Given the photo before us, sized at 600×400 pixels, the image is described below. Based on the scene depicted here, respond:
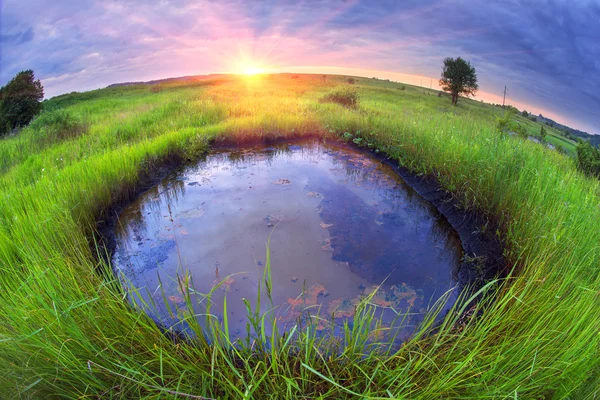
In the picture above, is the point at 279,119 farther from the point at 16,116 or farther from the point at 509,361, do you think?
the point at 16,116

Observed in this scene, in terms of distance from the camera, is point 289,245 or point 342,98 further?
point 342,98

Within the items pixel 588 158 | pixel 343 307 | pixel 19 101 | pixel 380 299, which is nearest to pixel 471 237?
pixel 380 299

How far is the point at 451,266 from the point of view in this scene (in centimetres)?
355

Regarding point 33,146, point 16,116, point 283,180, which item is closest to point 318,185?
point 283,180

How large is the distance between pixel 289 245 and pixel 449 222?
2.52 m

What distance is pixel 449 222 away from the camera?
14.8 ft

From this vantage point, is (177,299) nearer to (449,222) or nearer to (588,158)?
(449,222)

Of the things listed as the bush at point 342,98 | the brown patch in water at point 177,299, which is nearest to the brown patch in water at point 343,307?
the brown patch in water at point 177,299

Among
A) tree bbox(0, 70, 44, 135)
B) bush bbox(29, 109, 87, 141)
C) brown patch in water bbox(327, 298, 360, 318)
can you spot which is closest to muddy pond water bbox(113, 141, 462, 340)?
brown patch in water bbox(327, 298, 360, 318)

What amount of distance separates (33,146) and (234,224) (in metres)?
6.70

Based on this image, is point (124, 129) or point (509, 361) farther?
point (124, 129)

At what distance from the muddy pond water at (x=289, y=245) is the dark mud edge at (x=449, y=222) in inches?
4.7

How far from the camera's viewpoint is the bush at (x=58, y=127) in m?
8.30

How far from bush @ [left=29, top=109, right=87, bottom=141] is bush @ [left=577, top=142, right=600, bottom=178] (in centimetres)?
1259
